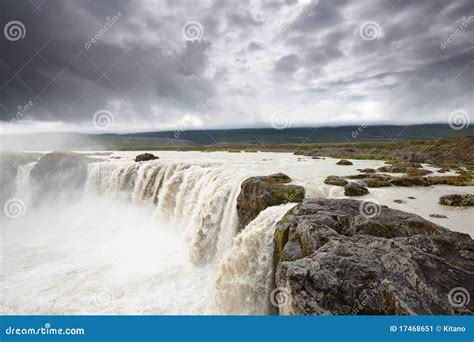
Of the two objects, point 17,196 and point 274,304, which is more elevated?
point 17,196

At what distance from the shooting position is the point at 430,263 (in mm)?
8539

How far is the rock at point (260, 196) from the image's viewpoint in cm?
1852

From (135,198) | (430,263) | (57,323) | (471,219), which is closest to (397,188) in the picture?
(471,219)

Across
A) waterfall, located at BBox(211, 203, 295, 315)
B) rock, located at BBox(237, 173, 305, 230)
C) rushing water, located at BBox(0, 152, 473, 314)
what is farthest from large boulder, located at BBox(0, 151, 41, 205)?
waterfall, located at BBox(211, 203, 295, 315)

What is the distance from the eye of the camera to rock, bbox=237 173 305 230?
18516mm

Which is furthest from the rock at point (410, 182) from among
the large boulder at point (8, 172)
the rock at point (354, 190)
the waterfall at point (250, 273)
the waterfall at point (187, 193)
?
the large boulder at point (8, 172)

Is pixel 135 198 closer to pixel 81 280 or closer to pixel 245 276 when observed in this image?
pixel 81 280

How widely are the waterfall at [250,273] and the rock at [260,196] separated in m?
2.39

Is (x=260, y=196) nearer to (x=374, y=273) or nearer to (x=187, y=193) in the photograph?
(x=374, y=273)

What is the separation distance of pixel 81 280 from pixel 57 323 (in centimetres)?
1512

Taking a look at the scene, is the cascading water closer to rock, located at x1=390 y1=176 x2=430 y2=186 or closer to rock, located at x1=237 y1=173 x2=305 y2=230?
rock, located at x1=237 y1=173 x2=305 y2=230

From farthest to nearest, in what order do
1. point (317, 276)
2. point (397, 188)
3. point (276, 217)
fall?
point (397, 188), point (276, 217), point (317, 276)

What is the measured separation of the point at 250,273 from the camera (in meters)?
13.9

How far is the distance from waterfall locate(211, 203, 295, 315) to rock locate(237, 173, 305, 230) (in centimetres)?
239
